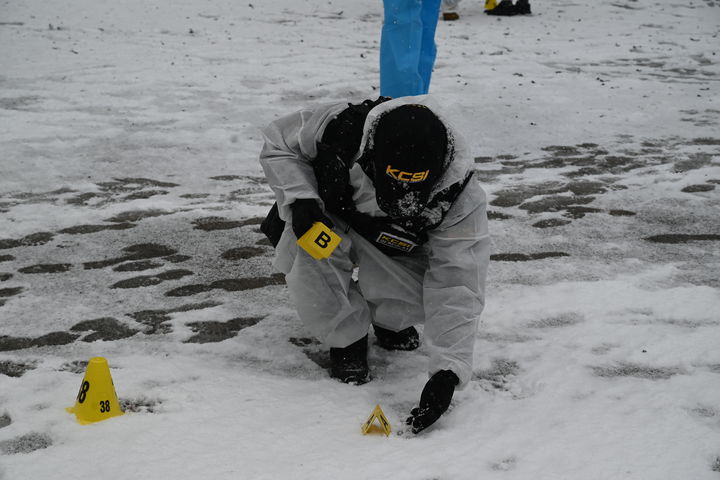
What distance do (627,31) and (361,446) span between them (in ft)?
31.0

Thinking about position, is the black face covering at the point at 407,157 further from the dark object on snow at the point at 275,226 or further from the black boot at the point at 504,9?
the black boot at the point at 504,9

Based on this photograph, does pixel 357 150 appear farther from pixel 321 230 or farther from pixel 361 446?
pixel 361 446

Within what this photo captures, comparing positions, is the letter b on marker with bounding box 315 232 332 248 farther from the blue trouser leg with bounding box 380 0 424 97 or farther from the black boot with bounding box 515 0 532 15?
the black boot with bounding box 515 0 532 15

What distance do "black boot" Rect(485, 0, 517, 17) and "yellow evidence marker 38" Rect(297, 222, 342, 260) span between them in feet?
30.8

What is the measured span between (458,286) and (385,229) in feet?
1.07

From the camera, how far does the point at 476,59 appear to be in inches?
323

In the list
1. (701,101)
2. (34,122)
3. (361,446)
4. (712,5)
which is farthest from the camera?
(712,5)

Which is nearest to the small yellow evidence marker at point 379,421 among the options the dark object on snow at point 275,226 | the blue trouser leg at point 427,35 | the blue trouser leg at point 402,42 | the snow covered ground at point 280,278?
the snow covered ground at point 280,278

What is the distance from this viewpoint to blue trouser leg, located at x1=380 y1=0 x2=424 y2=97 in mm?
4215

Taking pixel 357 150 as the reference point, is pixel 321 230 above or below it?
below

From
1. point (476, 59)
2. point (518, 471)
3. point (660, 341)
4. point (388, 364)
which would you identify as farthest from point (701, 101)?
point (518, 471)

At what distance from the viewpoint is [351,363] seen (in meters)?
2.56

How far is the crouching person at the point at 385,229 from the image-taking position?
215 centimetres

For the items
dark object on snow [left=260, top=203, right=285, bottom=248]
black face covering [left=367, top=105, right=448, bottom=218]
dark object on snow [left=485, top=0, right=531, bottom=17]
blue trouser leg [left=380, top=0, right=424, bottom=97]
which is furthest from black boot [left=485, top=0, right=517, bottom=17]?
black face covering [left=367, top=105, right=448, bottom=218]
